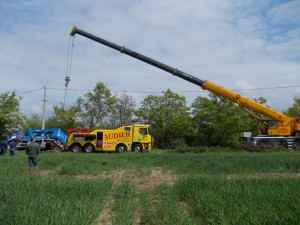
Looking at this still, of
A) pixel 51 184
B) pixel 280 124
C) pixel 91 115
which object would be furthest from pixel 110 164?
pixel 91 115

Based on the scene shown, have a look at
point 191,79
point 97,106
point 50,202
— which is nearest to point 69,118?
point 97,106

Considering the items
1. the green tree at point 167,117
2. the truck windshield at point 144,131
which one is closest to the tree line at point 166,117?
the green tree at point 167,117

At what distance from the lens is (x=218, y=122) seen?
4344cm

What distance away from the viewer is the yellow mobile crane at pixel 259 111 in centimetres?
2950

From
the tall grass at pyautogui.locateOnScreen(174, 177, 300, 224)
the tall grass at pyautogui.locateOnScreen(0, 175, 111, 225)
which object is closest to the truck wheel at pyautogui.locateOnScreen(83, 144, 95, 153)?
the tall grass at pyautogui.locateOnScreen(0, 175, 111, 225)

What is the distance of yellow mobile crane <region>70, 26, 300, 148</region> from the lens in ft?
96.8

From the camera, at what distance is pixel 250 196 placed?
26.0 ft

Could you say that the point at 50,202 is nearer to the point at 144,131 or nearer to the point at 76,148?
the point at 144,131

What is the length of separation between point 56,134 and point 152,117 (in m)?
12.2

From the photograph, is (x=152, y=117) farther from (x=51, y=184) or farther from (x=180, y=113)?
(x=51, y=184)

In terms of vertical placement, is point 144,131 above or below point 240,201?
above

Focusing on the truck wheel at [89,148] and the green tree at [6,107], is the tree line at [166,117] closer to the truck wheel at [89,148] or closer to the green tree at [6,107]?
the green tree at [6,107]

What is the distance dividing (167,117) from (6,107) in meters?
23.2

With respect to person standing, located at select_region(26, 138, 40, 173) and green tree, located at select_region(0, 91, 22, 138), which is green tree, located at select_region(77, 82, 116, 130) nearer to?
green tree, located at select_region(0, 91, 22, 138)
